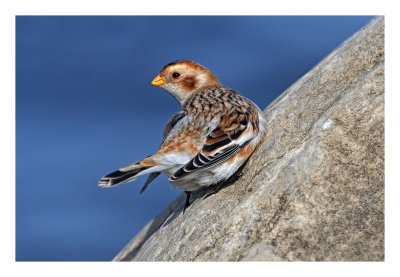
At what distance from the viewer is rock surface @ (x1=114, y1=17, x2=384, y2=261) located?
3.87 metres

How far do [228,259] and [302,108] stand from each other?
72.0 inches

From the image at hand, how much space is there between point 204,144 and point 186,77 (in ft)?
5.91

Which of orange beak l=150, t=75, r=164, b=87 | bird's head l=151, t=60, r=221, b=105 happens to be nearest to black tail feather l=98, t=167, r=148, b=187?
bird's head l=151, t=60, r=221, b=105

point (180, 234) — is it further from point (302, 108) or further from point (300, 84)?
point (300, 84)

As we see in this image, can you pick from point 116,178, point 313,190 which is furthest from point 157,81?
point 313,190

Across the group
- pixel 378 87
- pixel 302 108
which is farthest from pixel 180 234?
pixel 378 87

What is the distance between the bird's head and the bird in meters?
0.72

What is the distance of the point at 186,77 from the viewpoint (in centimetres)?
662

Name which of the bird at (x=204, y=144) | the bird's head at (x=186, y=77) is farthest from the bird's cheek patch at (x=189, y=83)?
the bird at (x=204, y=144)

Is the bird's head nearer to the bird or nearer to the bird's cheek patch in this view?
the bird's cheek patch

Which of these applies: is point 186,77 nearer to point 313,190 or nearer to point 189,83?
point 189,83

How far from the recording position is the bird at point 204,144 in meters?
4.79

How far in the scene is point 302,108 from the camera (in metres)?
5.18

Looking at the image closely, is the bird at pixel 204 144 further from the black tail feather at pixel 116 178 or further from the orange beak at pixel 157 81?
the orange beak at pixel 157 81
